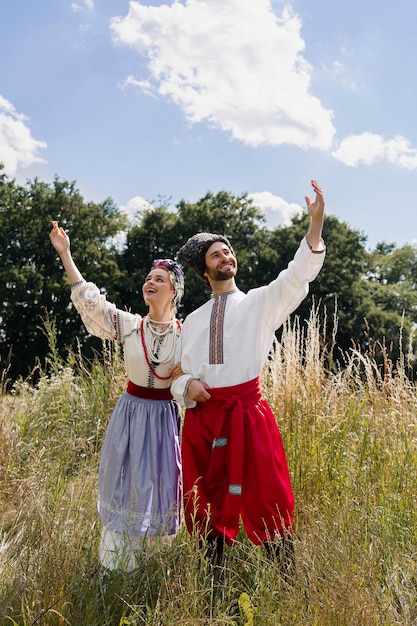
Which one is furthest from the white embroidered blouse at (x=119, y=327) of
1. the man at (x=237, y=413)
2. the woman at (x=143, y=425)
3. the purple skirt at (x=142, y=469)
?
the man at (x=237, y=413)

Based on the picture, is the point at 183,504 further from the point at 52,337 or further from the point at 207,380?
the point at 52,337

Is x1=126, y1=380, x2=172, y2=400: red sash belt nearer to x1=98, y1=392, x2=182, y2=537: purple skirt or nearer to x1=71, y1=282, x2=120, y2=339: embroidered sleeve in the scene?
x1=98, y1=392, x2=182, y2=537: purple skirt

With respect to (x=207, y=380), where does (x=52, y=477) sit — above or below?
below

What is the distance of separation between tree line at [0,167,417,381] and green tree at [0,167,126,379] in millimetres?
36

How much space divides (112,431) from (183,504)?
19.9 inches

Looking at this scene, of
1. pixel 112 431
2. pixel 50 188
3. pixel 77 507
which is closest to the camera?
pixel 112 431

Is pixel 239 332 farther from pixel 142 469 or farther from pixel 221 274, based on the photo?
pixel 142 469

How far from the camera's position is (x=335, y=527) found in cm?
256

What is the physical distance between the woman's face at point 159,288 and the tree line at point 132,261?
16.3 metres

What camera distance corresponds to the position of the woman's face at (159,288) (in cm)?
290

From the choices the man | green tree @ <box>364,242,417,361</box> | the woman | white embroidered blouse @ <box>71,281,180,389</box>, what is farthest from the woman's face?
green tree @ <box>364,242,417,361</box>

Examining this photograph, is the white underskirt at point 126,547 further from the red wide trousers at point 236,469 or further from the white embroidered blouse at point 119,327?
the white embroidered blouse at point 119,327

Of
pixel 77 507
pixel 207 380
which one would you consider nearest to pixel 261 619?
pixel 207 380

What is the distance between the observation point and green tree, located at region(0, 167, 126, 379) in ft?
64.3
